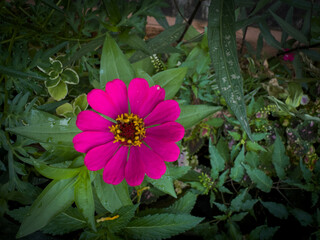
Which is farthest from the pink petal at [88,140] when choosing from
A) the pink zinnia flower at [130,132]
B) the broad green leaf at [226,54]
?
the broad green leaf at [226,54]

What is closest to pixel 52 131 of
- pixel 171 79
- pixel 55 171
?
pixel 55 171

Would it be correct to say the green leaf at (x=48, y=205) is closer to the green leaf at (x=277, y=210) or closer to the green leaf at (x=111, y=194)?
the green leaf at (x=111, y=194)

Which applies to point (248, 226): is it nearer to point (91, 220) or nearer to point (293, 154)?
point (293, 154)

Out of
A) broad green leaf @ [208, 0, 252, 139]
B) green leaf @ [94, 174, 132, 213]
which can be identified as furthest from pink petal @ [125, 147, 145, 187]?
broad green leaf @ [208, 0, 252, 139]

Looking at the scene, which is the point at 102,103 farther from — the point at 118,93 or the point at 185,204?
the point at 185,204

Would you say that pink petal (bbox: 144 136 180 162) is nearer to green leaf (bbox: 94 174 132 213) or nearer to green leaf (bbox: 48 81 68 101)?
green leaf (bbox: 94 174 132 213)

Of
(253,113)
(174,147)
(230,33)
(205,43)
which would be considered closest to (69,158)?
(174,147)

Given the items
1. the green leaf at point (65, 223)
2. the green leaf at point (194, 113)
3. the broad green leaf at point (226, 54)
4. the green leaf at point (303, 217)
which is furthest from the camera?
the green leaf at point (303, 217)
